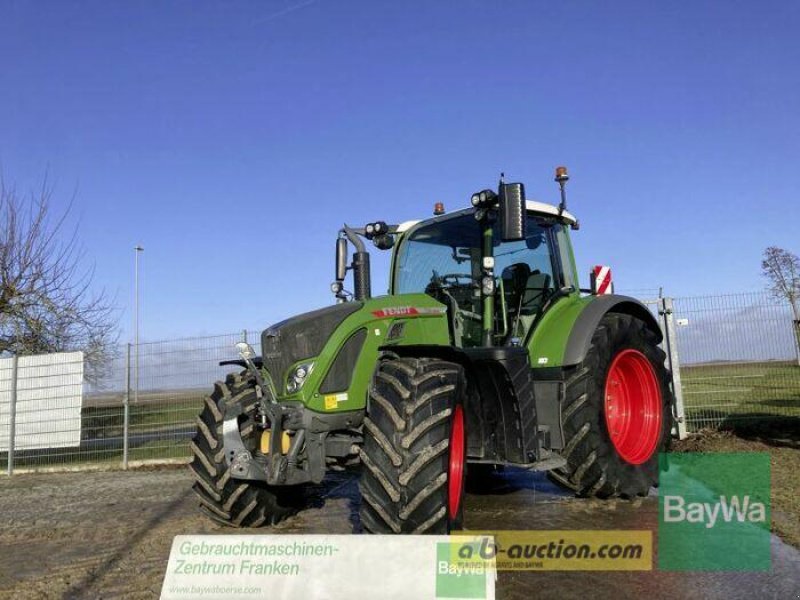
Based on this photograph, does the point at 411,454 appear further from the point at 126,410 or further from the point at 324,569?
the point at 126,410

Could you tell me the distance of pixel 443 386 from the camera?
3.66m

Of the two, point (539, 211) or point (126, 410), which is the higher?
point (539, 211)

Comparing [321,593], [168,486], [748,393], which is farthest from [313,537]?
[748,393]

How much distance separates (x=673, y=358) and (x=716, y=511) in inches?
167

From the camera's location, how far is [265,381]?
450 cm

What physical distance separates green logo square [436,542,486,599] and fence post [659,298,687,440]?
695 centimetres

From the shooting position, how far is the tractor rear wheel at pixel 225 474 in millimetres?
4441

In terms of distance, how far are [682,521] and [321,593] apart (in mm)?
3316

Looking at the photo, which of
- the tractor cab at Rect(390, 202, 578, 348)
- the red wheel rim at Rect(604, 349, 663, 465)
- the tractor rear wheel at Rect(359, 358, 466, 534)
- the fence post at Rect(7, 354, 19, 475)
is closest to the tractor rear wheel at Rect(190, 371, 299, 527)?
the tractor rear wheel at Rect(359, 358, 466, 534)

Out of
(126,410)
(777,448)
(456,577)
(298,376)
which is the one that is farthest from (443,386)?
(126,410)

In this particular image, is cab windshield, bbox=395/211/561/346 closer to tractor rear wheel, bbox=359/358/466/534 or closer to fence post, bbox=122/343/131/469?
tractor rear wheel, bbox=359/358/466/534

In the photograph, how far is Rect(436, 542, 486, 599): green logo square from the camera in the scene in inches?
89.1

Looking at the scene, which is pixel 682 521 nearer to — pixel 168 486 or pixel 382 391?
pixel 382 391

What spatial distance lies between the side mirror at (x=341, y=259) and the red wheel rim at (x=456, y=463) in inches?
77.0
